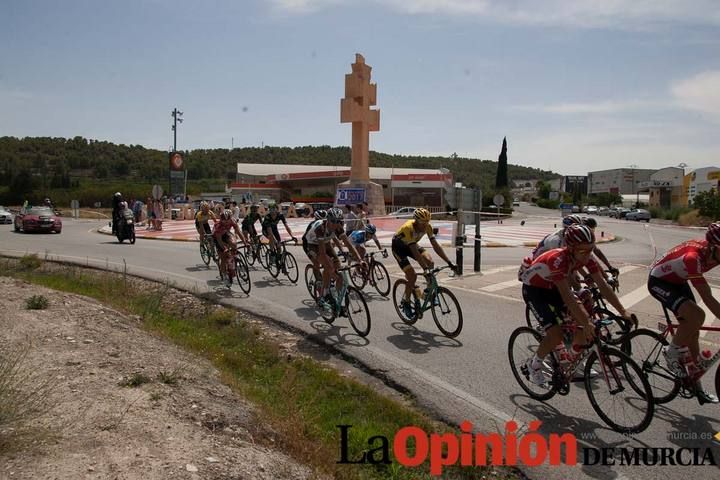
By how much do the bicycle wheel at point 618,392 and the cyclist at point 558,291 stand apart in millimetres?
255

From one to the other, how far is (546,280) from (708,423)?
1807mm

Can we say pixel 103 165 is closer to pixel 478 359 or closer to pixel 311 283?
pixel 311 283

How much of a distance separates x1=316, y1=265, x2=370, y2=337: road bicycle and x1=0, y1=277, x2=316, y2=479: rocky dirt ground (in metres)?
2.43

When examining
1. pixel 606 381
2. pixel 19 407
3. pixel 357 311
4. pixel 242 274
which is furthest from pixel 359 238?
pixel 19 407

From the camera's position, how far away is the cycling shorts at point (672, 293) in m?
5.10

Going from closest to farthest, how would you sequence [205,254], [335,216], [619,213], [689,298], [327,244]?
[689,298]
[335,216]
[327,244]
[205,254]
[619,213]

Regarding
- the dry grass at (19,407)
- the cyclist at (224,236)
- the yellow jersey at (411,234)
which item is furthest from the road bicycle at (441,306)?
the cyclist at (224,236)

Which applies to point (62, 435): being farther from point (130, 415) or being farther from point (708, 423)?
point (708, 423)

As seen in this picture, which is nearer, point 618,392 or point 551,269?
point 618,392

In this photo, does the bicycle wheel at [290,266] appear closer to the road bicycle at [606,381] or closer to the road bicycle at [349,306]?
the road bicycle at [349,306]

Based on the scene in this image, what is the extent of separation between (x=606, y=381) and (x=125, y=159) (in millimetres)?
117617

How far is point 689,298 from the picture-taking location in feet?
16.8

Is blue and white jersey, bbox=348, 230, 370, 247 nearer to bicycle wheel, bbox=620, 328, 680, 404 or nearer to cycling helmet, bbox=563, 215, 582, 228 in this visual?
cycling helmet, bbox=563, 215, 582, 228

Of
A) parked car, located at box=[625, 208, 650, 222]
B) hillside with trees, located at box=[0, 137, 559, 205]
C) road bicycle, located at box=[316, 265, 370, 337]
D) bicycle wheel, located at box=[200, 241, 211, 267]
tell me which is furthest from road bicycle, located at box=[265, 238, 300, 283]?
hillside with trees, located at box=[0, 137, 559, 205]
